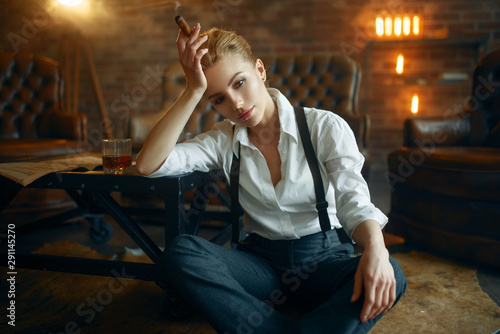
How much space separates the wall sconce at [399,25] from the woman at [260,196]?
106 inches

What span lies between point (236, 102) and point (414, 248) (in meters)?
1.22

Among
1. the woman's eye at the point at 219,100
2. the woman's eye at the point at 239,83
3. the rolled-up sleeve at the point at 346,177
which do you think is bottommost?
the rolled-up sleeve at the point at 346,177

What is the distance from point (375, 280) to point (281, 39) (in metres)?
3.25

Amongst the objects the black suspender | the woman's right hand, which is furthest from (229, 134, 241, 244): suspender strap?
the woman's right hand

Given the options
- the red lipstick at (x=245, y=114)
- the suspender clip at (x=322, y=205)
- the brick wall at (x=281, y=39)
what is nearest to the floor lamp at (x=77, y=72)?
the brick wall at (x=281, y=39)

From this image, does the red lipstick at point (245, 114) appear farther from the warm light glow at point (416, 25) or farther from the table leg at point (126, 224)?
the warm light glow at point (416, 25)

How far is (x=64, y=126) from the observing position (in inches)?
95.9

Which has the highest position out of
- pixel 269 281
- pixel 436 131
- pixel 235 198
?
pixel 436 131

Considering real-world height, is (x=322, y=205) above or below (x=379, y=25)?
below

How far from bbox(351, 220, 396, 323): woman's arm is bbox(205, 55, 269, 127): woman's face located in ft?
1.40

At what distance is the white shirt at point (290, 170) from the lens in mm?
911

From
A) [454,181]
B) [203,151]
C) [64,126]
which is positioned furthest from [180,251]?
[64,126]

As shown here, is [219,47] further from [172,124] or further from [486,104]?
[486,104]

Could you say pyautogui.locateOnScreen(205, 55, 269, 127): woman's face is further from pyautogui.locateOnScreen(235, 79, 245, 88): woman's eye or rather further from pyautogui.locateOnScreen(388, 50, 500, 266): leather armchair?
pyautogui.locateOnScreen(388, 50, 500, 266): leather armchair
